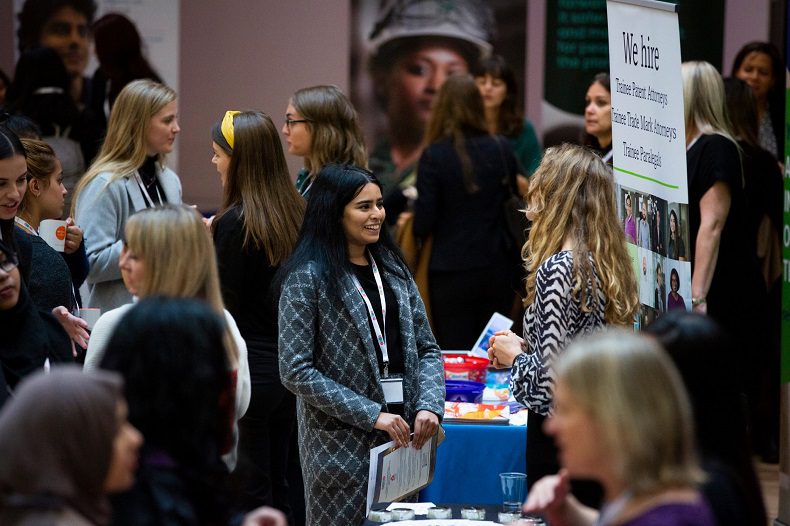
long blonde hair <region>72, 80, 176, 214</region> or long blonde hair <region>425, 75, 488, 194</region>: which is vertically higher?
long blonde hair <region>425, 75, 488, 194</region>

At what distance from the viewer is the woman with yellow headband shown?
4.32 metres

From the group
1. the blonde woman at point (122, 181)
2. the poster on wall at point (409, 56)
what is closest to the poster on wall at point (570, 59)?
the poster on wall at point (409, 56)

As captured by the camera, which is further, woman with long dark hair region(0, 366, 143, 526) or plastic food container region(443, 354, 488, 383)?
plastic food container region(443, 354, 488, 383)

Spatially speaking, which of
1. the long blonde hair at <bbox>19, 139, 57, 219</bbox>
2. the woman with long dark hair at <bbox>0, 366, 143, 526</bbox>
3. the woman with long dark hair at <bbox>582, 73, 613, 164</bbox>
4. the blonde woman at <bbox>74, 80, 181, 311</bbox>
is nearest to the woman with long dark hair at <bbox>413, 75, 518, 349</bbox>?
the woman with long dark hair at <bbox>582, 73, 613, 164</bbox>

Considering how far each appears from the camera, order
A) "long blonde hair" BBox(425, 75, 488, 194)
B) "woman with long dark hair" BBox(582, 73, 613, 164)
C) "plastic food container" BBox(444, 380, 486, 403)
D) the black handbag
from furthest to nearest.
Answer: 1. the black handbag
2. "long blonde hair" BBox(425, 75, 488, 194)
3. "woman with long dark hair" BBox(582, 73, 613, 164)
4. "plastic food container" BBox(444, 380, 486, 403)

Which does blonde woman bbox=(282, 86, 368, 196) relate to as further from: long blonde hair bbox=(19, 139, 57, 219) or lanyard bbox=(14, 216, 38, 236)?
lanyard bbox=(14, 216, 38, 236)

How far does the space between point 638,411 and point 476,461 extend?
2291mm

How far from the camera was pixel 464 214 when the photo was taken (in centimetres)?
611

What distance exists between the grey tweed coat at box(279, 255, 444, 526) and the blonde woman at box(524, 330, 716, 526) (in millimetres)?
1615

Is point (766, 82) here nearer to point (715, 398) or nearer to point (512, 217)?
point (512, 217)

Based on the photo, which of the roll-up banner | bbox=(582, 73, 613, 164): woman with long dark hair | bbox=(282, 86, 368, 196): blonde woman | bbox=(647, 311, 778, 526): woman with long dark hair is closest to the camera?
bbox=(647, 311, 778, 526): woman with long dark hair

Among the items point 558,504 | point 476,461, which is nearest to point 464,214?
point 476,461

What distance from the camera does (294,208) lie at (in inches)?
175

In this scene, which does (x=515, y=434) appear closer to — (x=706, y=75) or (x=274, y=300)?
(x=274, y=300)
